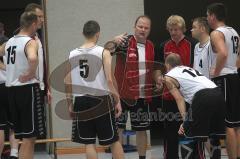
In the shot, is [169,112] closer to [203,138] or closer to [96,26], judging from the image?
[203,138]

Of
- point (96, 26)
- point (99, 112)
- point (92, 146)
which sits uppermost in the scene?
point (96, 26)

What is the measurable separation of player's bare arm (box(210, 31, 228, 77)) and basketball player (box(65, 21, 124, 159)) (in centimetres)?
132

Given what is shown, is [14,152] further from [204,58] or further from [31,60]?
[204,58]

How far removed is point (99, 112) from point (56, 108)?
9.10 feet

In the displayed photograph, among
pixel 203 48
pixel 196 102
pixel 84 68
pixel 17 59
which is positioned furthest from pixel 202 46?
pixel 17 59

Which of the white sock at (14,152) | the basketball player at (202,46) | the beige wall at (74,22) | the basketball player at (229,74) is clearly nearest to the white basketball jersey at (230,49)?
the basketball player at (229,74)

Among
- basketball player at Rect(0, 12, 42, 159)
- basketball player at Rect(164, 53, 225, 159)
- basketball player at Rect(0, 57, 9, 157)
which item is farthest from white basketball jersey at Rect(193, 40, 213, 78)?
basketball player at Rect(0, 57, 9, 157)

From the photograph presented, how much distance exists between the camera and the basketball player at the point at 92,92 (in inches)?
231

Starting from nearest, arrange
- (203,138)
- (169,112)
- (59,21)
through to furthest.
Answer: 1. (203,138)
2. (169,112)
3. (59,21)

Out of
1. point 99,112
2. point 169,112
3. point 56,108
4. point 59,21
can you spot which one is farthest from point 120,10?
point 99,112

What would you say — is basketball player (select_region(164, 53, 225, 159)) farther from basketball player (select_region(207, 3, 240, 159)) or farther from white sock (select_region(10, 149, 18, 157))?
white sock (select_region(10, 149, 18, 157))

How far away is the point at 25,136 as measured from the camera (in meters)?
5.95

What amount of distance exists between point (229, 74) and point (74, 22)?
311 centimetres

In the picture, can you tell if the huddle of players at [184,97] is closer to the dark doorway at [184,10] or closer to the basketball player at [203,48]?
the basketball player at [203,48]
